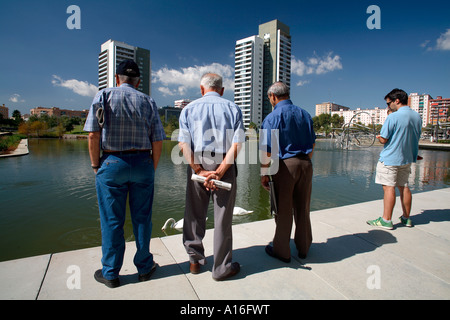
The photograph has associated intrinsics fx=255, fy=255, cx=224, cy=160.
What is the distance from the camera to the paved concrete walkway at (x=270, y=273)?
2.27 meters

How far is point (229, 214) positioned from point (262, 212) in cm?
470

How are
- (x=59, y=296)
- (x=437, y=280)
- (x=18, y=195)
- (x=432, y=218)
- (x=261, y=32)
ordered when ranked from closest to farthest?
(x=59, y=296) → (x=437, y=280) → (x=432, y=218) → (x=18, y=195) → (x=261, y=32)

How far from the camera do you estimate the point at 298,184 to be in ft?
9.40

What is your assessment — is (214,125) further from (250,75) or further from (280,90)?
(250,75)

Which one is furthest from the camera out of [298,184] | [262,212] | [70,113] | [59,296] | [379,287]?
[70,113]

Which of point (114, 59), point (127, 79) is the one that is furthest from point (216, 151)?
point (114, 59)

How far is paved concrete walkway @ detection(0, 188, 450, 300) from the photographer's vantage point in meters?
2.27

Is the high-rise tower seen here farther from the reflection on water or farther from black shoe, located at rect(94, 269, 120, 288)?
black shoe, located at rect(94, 269, 120, 288)

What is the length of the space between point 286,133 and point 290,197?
28.1 inches

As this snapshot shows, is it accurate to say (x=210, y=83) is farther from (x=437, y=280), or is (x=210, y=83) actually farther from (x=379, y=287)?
(x=437, y=280)

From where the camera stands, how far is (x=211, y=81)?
2623 mm

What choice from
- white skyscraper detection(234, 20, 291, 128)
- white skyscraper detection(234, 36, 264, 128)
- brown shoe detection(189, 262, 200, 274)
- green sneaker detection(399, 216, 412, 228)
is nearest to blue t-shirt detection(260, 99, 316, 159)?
brown shoe detection(189, 262, 200, 274)

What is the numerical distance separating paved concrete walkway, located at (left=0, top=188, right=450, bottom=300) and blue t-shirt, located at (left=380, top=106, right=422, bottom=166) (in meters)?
1.16
